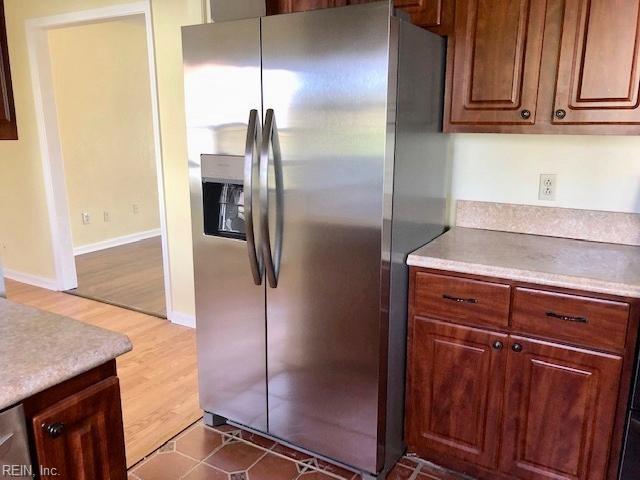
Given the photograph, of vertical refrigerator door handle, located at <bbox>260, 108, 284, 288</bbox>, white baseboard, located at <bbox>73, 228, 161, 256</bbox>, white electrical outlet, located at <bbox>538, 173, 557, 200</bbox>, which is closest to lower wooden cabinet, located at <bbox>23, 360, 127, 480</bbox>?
vertical refrigerator door handle, located at <bbox>260, 108, 284, 288</bbox>

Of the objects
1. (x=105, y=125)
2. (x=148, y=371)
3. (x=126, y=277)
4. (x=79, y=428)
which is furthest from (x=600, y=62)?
(x=105, y=125)

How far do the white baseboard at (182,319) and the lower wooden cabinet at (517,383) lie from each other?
190 cm

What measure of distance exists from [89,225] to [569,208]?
4779mm

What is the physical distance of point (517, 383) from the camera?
186 centimetres

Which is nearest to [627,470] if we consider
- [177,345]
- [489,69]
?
[489,69]

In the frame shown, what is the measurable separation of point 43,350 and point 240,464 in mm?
1301

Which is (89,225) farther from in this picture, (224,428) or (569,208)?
(569,208)

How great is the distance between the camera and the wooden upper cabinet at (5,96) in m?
1.25

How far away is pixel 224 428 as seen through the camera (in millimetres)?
2428

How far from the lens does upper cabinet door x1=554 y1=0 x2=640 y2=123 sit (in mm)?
1760

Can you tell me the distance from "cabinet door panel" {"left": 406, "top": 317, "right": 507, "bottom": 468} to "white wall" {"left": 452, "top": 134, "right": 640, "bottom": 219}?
76 cm

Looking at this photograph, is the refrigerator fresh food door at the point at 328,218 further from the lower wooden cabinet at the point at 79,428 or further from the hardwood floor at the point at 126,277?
the hardwood floor at the point at 126,277

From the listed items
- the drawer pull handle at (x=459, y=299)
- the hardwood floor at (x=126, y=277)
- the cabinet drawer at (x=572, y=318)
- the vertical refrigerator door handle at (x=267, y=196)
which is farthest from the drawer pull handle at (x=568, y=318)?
the hardwood floor at (x=126, y=277)

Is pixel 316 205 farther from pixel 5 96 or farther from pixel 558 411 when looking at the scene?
pixel 558 411
